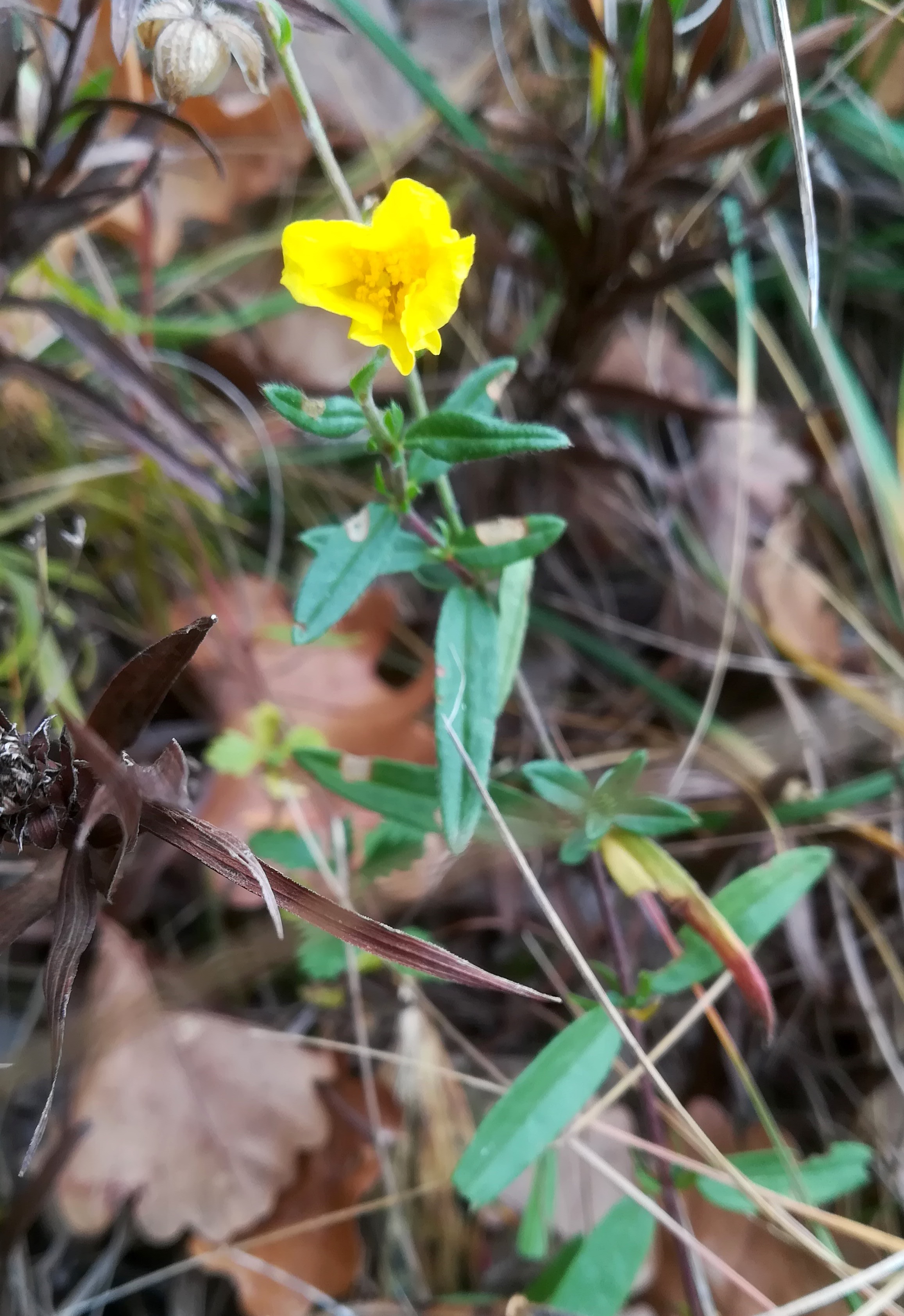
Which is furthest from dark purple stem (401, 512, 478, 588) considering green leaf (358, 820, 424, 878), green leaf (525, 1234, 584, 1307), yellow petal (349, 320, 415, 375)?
green leaf (525, 1234, 584, 1307)

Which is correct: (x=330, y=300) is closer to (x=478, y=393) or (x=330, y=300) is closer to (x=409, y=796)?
(x=478, y=393)

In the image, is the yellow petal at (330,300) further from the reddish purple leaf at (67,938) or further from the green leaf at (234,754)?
the green leaf at (234,754)

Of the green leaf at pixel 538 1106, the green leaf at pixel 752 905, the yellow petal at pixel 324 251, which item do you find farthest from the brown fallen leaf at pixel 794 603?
the yellow petal at pixel 324 251

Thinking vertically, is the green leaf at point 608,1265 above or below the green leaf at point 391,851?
below

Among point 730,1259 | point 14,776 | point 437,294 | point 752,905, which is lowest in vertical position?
point 730,1259

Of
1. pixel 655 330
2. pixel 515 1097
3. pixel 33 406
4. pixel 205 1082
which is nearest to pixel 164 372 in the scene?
pixel 33 406

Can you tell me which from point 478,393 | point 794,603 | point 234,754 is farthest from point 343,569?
point 794,603
